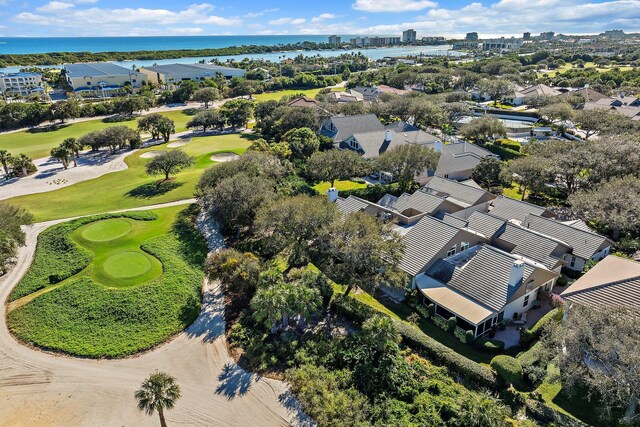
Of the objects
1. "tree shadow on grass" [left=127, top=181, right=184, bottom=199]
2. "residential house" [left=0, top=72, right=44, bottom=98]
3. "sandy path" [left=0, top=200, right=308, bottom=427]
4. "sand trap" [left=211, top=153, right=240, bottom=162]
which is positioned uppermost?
"residential house" [left=0, top=72, right=44, bottom=98]

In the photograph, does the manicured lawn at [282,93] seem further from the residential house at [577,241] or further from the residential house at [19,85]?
the residential house at [577,241]

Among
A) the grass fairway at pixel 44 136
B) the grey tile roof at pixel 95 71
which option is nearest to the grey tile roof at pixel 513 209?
the grass fairway at pixel 44 136

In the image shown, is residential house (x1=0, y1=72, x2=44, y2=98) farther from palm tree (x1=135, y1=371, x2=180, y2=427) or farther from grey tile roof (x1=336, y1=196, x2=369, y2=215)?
palm tree (x1=135, y1=371, x2=180, y2=427)

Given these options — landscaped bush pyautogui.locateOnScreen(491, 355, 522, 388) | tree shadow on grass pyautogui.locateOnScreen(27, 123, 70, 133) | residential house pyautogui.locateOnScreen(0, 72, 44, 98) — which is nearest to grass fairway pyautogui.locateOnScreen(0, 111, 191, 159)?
tree shadow on grass pyautogui.locateOnScreen(27, 123, 70, 133)

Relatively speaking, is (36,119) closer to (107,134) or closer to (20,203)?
(107,134)

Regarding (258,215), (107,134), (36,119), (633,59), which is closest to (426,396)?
(258,215)

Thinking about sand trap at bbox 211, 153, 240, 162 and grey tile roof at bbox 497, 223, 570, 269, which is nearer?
grey tile roof at bbox 497, 223, 570, 269
